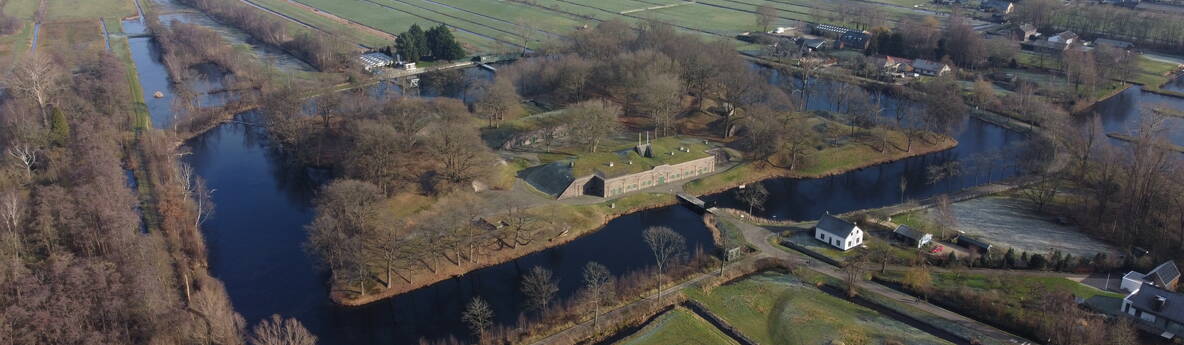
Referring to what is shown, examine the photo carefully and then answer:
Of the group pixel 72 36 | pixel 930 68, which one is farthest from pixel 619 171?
pixel 72 36

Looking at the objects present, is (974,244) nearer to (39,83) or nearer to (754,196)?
(754,196)

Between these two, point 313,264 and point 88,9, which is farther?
point 88,9

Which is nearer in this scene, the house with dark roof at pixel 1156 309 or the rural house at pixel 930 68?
the house with dark roof at pixel 1156 309

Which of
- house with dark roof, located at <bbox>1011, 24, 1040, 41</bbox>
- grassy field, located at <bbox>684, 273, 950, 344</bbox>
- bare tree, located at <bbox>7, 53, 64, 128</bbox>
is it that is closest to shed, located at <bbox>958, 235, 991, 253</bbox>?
grassy field, located at <bbox>684, 273, 950, 344</bbox>

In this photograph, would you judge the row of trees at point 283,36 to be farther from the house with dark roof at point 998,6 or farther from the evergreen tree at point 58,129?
the house with dark roof at point 998,6

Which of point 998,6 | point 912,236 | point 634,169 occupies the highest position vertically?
point 998,6

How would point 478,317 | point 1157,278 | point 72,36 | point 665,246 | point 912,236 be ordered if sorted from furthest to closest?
point 72,36, point 665,246, point 912,236, point 1157,278, point 478,317

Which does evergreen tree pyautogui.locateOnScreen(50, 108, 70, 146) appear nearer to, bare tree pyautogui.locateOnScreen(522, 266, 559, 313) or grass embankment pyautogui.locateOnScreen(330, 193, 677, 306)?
grass embankment pyautogui.locateOnScreen(330, 193, 677, 306)

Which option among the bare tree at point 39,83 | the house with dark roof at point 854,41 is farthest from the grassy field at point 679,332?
the house with dark roof at point 854,41
